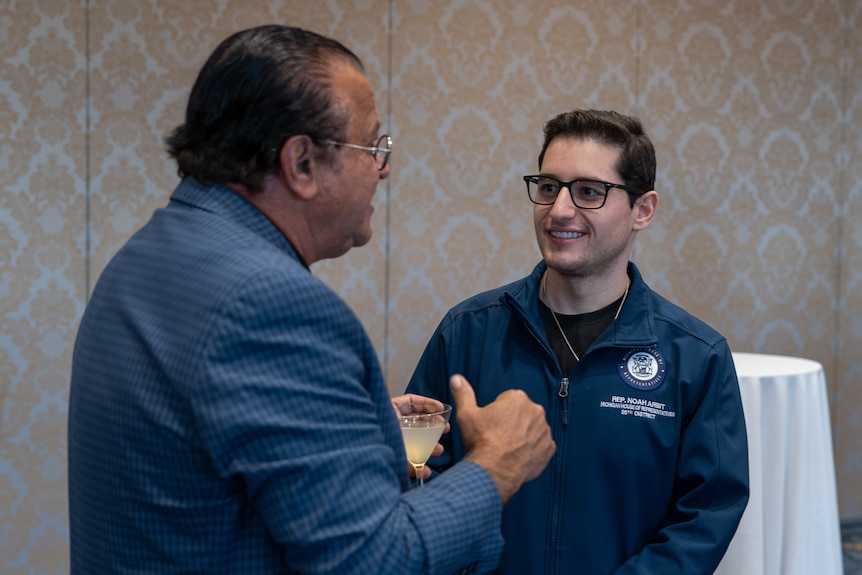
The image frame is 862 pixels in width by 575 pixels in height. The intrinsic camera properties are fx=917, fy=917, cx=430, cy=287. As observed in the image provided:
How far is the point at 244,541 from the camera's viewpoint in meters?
1.04

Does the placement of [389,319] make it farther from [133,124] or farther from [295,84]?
[295,84]

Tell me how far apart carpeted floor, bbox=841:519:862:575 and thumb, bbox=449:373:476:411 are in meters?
3.36

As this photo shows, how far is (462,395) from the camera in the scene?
1.31 m

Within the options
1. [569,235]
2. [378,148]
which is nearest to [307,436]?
[378,148]

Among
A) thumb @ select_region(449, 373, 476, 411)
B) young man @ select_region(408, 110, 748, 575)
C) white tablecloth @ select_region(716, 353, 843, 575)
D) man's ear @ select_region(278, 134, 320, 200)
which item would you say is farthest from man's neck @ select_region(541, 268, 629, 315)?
white tablecloth @ select_region(716, 353, 843, 575)

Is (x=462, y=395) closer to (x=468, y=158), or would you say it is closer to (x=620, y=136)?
(x=620, y=136)

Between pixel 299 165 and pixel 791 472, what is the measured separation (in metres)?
2.22

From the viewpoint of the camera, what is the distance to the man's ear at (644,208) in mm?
1923

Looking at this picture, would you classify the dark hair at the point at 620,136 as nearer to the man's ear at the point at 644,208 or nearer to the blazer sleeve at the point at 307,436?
the man's ear at the point at 644,208

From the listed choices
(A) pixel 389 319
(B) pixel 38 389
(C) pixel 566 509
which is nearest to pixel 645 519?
(C) pixel 566 509

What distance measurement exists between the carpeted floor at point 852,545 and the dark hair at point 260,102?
12.2ft

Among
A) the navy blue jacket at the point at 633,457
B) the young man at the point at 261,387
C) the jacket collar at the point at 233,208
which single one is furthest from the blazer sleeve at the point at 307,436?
the navy blue jacket at the point at 633,457

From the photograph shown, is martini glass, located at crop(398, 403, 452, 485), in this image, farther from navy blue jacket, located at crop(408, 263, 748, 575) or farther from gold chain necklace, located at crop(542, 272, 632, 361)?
gold chain necklace, located at crop(542, 272, 632, 361)

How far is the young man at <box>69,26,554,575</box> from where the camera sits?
38.6 inches
